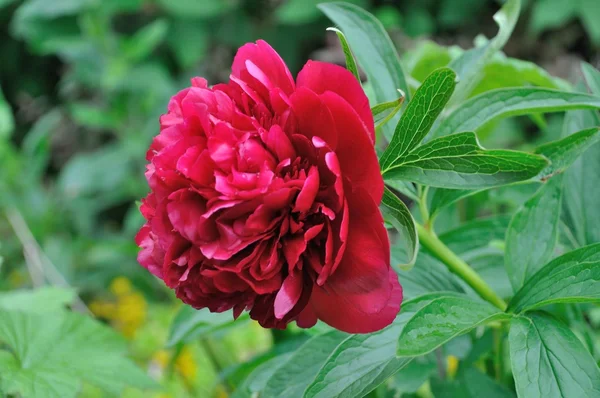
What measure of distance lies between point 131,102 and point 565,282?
152 cm

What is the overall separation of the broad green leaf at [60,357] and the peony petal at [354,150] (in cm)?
35

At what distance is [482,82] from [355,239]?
0.53m

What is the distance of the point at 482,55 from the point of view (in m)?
0.53

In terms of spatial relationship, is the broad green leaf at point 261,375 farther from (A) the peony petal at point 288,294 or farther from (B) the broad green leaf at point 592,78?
(B) the broad green leaf at point 592,78

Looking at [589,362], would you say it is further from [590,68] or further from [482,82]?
[482,82]

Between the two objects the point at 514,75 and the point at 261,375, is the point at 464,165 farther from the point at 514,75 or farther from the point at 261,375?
the point at 514,75

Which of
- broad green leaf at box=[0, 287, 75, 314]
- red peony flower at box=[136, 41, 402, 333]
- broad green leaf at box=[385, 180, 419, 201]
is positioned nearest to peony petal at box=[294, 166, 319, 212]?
red peony flower at box=[136, 41, 402, 333]

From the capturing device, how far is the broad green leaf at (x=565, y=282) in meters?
0.41

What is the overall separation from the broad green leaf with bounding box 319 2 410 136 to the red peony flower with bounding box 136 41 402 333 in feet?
0.45

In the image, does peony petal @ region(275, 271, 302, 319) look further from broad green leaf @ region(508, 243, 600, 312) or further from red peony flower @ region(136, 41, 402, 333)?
broad green leaf @ region(508, 243, 600, 312)

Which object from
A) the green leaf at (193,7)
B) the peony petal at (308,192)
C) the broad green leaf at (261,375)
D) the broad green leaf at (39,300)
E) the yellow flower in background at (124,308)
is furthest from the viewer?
the green leaf at (193,7)

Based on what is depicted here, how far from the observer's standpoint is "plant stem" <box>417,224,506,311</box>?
0.50m

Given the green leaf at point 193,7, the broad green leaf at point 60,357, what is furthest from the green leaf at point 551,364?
the green leaf at point 193,7

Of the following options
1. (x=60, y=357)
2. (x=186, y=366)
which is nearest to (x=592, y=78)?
(x=60, y=357)
